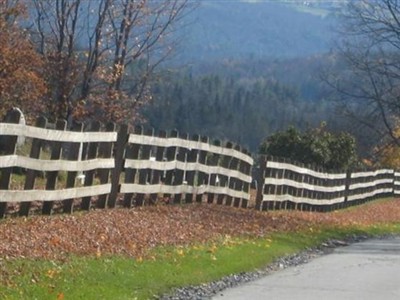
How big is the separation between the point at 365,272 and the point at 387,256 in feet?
10.8

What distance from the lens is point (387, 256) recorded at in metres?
19.7

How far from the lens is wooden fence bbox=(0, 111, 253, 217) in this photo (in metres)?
14.6

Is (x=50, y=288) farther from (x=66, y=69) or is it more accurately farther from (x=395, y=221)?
(x=395, y=221)

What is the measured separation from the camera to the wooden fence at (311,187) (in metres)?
27.4

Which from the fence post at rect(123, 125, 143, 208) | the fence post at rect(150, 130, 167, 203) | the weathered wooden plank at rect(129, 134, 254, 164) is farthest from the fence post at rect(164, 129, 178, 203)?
the fence post at rect(123, 125, 143, 208)

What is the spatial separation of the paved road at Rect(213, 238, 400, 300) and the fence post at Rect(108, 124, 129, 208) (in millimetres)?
3509

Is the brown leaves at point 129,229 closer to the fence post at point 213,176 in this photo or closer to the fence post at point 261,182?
the fence post at point 213,176

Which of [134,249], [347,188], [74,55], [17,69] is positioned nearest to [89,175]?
[134,249]

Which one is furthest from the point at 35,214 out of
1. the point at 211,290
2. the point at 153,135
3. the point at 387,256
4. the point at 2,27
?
the point at 2,27

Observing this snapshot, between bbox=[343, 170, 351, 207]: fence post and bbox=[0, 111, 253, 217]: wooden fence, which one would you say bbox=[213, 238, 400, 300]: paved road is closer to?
bbox=[0, 111, 253, 217]: wooden fence

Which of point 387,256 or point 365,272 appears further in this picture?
point 387,256

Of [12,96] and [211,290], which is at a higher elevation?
[12,96]

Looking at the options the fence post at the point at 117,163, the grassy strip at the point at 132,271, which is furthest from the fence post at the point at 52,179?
the fence post at the point at 117,163

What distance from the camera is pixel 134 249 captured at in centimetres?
1412
